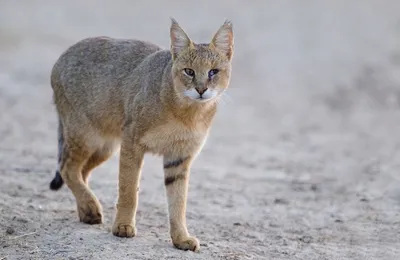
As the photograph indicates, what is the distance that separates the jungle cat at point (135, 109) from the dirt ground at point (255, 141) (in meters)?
0.30

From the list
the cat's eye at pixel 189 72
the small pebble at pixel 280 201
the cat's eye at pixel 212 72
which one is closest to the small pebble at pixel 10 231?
the cat's eye at pixel 189 72

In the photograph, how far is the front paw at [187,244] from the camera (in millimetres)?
6867

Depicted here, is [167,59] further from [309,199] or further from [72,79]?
[309,199]

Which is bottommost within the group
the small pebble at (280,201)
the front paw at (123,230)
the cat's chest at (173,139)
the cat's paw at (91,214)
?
the small pebble at (280,201)

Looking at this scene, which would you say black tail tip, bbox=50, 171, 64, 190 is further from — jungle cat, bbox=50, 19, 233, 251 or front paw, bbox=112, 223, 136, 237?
front paw, bbox=112, 223, 136, 237

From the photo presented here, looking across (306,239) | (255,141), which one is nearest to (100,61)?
(306,239)

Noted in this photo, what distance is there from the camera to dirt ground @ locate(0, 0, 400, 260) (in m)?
7.33

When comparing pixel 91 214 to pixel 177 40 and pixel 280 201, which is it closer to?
pixel 177 40

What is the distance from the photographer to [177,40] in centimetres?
698

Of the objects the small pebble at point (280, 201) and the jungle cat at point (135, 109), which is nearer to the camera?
the jungle cat at point (135, 109)

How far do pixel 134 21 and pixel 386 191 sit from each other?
41.5 feet

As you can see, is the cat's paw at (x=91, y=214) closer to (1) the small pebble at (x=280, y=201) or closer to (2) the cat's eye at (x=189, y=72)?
(2) the cat's eye at (x=189, y=72)

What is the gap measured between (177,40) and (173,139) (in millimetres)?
786

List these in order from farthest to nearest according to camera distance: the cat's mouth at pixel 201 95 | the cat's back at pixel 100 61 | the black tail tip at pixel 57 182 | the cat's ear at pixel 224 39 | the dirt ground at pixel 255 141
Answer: the black tail tip at pixel 57 182
the cat's back at pixel 100 61
the dirt ground at pixel 255 141
the cat's ear at pixel 224 39
the cat's mouth at pixel 201 95
